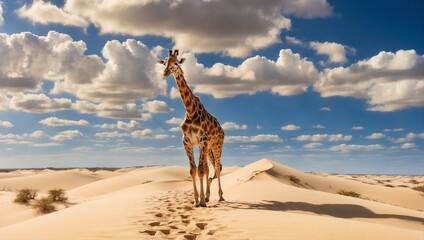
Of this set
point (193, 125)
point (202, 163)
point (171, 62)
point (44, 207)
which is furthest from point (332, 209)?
point (44, 207)

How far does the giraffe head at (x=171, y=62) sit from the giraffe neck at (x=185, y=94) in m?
0.32

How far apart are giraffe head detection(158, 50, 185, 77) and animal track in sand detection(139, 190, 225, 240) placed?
12.8 ft

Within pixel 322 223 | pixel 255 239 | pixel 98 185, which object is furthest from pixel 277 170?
pixel 98 185

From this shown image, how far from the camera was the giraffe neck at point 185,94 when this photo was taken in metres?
11.8

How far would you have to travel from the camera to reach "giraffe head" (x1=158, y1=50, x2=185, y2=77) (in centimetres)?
1109

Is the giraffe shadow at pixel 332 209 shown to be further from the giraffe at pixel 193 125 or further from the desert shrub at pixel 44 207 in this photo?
the desert shrub at pixel 44 207

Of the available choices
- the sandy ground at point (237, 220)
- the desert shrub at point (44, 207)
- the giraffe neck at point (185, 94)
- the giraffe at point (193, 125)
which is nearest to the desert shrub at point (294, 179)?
the sandy ground at point (237, 220)

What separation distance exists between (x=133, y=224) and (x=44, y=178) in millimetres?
42620

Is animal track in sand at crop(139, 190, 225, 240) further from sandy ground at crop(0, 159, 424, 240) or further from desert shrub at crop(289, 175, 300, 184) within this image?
desert shrub at crop(289, 175, 300, 184)

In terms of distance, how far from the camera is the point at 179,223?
848 centimetres

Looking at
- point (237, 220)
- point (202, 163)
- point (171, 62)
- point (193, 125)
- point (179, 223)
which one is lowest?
point (179, 223)

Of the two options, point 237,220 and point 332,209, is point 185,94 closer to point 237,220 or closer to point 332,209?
point 237,220

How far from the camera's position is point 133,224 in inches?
314

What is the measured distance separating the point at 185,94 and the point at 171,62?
1243 millimetres
